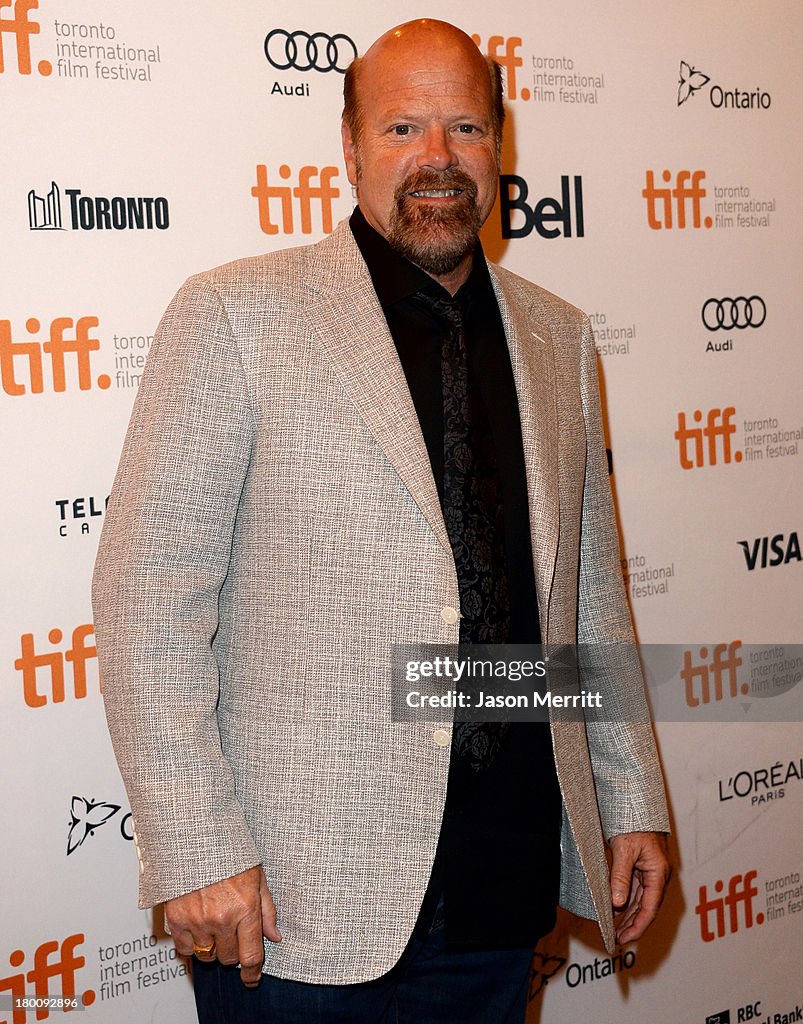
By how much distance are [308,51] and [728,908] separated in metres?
2.35

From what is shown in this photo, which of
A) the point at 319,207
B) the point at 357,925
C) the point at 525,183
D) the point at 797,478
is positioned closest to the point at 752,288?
the point at 797,478

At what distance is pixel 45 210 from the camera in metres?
1.96

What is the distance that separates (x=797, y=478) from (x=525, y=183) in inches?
44.5

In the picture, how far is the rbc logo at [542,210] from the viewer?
8.14ft

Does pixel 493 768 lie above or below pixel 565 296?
below

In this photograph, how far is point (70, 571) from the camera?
80.5 inches

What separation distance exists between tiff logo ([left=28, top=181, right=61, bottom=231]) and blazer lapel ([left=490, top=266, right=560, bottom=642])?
2.55ft

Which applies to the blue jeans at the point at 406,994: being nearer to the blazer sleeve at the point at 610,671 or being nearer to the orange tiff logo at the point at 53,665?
the blazer sleeve at the point at 610,671

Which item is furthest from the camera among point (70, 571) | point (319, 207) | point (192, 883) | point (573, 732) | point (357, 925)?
point (319, 207)

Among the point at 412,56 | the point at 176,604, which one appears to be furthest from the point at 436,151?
the point at 176,604

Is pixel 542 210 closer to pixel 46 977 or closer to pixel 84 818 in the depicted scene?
pixel 84 818

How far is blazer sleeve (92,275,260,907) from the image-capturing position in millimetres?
1407

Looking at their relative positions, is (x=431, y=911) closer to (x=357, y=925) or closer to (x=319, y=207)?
(x=357, y=925)

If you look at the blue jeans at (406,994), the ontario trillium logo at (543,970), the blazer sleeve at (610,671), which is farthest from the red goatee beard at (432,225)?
the ontario trillium logo at (543,970)
